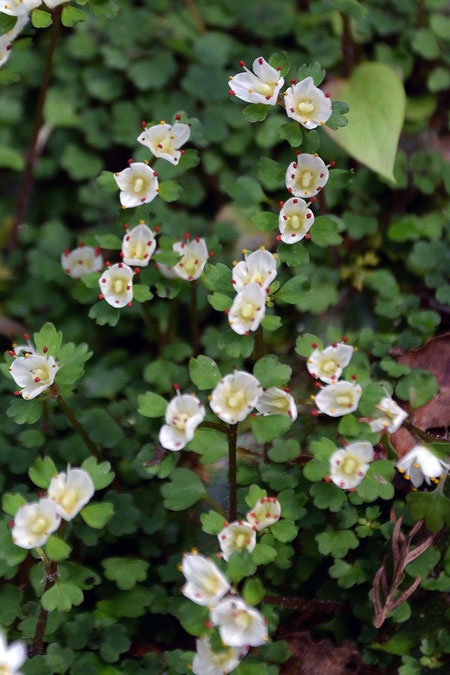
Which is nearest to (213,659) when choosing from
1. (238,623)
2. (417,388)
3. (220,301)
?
(238,623)

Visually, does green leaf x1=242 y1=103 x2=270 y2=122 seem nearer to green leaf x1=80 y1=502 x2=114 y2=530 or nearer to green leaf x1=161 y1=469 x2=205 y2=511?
green leaf x1=161 y1=469 x2=205 y2=511

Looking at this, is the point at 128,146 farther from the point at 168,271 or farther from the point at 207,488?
the point at 207,488

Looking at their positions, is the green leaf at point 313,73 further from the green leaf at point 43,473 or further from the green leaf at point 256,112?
the green leaf at point 43,473

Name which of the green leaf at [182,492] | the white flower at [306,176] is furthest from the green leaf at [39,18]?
the green leaf at [182,492]

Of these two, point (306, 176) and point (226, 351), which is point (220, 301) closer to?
point (226, 351)

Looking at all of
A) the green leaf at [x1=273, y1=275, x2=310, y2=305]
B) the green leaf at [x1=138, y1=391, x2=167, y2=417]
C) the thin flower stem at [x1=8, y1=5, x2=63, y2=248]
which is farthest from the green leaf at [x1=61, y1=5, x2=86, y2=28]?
the green leaf at [x1=138, y1=391, x2=167, y2=417]

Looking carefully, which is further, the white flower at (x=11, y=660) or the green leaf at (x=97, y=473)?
the green leaf at (x=97, y=473)

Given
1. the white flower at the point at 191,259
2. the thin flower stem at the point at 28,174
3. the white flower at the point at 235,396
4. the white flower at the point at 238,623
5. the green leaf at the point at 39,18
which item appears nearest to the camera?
the white flower at the point at 238,623
